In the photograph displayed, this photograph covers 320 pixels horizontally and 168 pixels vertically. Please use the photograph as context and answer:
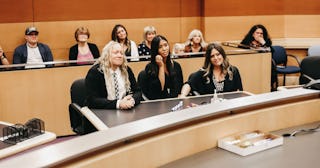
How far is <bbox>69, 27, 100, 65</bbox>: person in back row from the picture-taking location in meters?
6.48

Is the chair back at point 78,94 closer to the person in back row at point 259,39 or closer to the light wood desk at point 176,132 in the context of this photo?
the light wood desk at point 176,132

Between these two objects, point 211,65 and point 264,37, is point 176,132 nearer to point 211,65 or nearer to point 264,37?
point 211,65

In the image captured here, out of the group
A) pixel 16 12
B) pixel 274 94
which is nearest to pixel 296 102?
pixel 274 94

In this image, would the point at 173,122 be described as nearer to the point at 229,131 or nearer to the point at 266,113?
the point at 229,131

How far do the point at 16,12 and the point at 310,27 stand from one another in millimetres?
4956

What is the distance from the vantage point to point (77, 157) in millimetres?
1552

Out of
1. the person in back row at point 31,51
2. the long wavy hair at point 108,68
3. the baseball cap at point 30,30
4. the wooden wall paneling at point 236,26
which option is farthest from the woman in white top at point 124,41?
the long wavy hair at point 108,68

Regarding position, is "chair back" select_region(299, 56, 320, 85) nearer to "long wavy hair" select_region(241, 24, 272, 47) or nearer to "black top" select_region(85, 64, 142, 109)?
"long wavy hair" select_region(241, 24, 272, 47)

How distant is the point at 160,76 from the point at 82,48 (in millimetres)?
2345

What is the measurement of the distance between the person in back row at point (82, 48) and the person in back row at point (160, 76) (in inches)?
82.2

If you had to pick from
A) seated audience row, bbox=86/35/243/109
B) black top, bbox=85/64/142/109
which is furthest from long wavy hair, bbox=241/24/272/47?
black top, bbox=85/64/142/109

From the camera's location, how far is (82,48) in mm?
6523

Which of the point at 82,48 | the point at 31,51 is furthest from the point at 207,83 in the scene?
the point at 31,51

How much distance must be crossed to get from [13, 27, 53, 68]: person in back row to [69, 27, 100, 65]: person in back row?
38 cm
